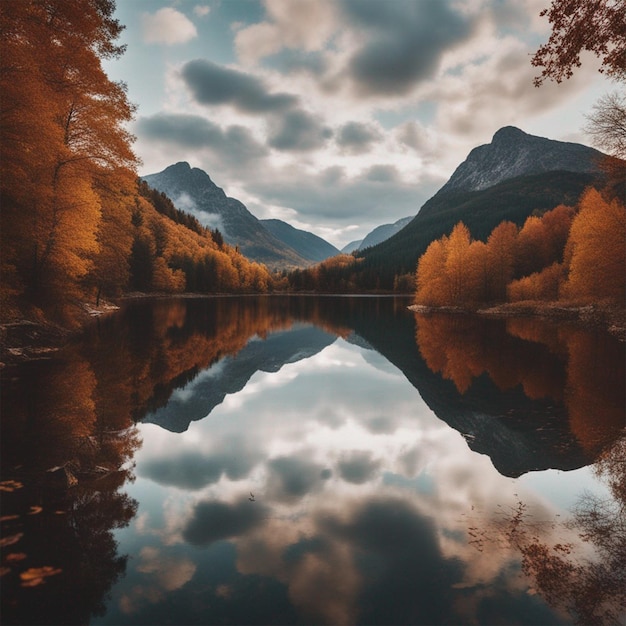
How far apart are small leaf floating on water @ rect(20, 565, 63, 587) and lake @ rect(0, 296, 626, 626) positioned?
0.08 feet

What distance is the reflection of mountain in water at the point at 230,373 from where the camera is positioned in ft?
41.5

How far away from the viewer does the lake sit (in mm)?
4859

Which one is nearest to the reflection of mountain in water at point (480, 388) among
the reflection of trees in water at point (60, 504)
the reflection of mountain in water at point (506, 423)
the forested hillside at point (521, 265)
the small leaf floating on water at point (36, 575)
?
the reflection of mountain in water at point (506, 423)

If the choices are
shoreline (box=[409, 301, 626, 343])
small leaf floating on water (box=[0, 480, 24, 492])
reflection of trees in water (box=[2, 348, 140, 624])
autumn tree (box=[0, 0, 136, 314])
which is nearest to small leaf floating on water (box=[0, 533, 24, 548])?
reflection of trees in water (box=[2, 348, 140, 624])

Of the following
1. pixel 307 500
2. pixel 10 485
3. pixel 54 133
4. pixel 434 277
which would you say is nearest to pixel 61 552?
pixel 10 485

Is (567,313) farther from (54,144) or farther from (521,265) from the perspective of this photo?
(54,144)

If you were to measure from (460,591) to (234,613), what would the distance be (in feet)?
10.1

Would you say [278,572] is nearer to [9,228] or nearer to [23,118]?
[23,118]

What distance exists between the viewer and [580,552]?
5.98 m

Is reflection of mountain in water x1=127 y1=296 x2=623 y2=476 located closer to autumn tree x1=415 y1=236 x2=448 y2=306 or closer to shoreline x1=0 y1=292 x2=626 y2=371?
shoreline x1=0 y1=292 x2=626 y2=371

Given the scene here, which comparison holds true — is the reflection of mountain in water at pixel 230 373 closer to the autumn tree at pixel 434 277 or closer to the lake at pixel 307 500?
the lake at pixel 307 500

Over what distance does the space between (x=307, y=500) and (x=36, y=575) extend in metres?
4.54

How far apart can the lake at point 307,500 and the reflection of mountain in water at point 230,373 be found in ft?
0.66

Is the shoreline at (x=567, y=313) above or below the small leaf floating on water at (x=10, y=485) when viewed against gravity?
above
